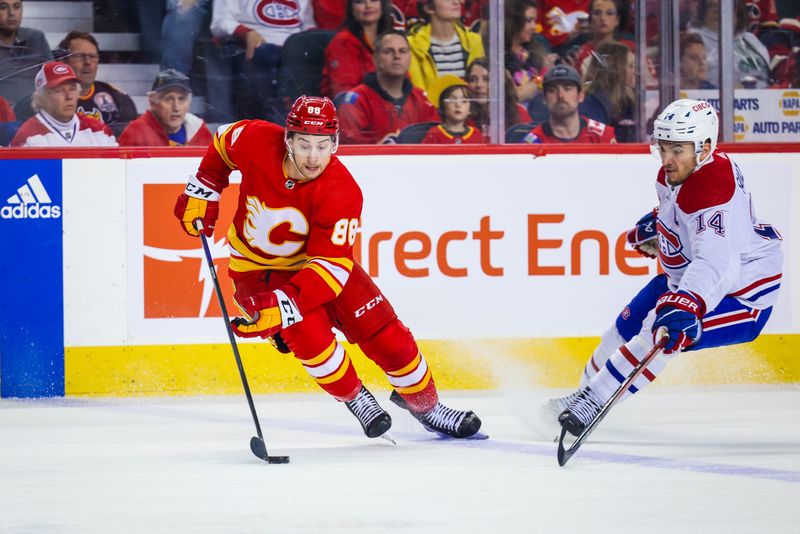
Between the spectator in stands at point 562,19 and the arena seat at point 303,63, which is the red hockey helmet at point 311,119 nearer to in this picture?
the arena seat at point 303,63

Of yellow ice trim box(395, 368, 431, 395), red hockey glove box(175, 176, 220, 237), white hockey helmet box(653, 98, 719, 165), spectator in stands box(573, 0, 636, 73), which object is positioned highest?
spectator in stands box(573, 0, 636, 73)

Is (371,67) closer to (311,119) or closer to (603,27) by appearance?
(603,27)

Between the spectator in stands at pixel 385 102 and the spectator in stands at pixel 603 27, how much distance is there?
2.18 ft

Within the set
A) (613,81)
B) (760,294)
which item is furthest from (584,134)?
(760,294)

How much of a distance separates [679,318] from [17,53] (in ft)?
9.07

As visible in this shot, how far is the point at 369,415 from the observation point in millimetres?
3865

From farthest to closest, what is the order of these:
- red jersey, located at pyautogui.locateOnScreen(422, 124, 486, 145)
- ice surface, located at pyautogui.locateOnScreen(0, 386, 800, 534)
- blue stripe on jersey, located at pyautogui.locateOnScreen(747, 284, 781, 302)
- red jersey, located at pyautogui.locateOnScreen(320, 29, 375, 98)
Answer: red jersey, located at pyautogui.locateOnScreen(320, 29, 375, 98) < red jersey, located at pyautogui.locateOnScreen(422, 124, 486, 145) < blue stripe on jersey, located at pyautogui.locateOnScreen(747, 284, 781, 302) < ice surface, located at pyautogui.locateOnScreen(0, 386, 800, 534)

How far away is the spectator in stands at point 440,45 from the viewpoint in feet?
16.7

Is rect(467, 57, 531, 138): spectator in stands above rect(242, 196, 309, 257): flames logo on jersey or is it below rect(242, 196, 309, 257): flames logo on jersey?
above

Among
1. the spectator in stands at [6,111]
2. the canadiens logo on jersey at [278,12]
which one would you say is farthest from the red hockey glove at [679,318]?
the spectator in stands at [6,111]

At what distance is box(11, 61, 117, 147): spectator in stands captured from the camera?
480 centimetres

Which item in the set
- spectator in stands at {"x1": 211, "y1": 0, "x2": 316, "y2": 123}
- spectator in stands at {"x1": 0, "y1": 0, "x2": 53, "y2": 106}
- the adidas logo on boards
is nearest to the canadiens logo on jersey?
spectator in stands at {"x1": 211, "y1": 0, "x2": 316, "y2": 123}

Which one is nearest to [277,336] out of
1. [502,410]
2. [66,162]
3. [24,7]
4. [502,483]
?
[502,483]

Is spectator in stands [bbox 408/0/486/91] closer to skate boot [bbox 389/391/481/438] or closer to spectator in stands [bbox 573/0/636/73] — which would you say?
spectator in stands [bbox 573/0/636/73]
